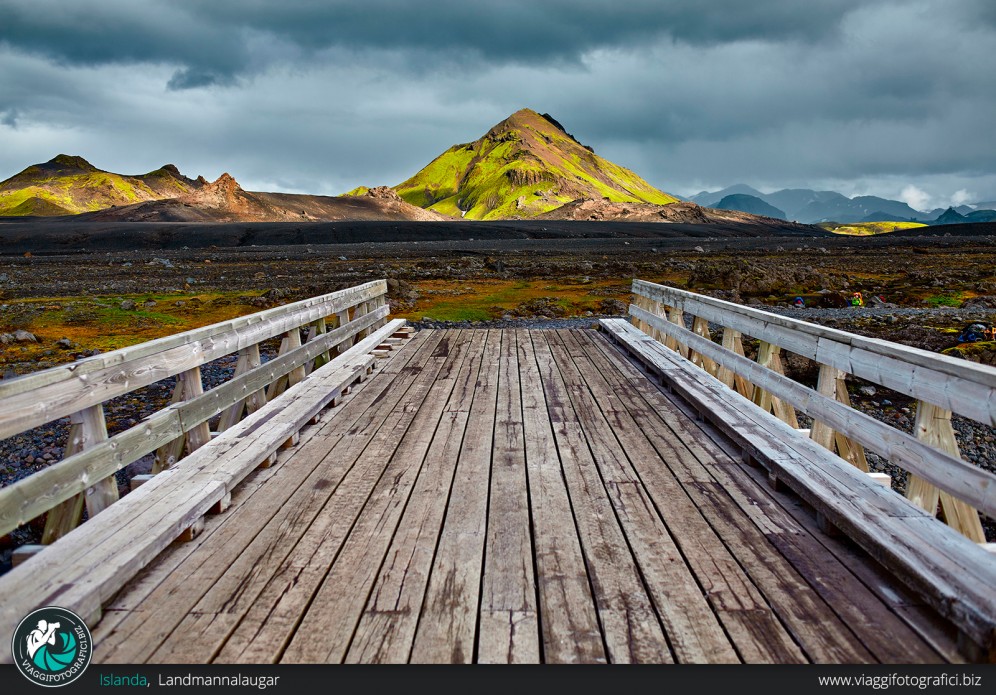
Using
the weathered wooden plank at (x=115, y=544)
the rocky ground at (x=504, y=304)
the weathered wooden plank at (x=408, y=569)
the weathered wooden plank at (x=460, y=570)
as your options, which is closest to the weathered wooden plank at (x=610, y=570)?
the weathered wooden plank at (x=460, y=570)

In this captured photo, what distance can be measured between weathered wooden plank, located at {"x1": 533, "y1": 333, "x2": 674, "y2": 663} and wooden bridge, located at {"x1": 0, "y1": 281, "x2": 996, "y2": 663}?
0.01 metres

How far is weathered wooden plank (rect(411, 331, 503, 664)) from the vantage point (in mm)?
2322

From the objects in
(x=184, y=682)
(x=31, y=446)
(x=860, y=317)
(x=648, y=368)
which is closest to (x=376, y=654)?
(x=184, y=682)

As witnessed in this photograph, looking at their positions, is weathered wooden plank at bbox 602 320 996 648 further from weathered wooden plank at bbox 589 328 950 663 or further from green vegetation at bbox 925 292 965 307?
green vegetation at bbox 925 292 965 307

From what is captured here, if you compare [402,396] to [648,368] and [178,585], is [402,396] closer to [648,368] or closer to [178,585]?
[648,368]

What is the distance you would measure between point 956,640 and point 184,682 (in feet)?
9.62

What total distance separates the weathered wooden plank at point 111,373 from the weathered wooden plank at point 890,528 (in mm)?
3776

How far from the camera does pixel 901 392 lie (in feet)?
10.1

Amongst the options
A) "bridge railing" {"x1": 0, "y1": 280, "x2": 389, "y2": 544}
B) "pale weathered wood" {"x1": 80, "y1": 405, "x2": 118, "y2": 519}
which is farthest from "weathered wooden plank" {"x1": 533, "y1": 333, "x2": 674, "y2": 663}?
"pale weathered wood" {"x1": 80, "y1": 405, "x2": 118, "y2": 519}

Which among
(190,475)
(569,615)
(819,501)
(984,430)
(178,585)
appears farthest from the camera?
(984,430)

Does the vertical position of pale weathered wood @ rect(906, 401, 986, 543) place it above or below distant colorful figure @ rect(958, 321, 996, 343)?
above

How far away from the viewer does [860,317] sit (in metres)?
16.0

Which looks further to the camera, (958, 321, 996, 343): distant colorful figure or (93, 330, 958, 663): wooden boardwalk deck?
(958, 321, 996, 343): distant colorful figure

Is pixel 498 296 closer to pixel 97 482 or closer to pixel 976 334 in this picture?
pixel 976 334
